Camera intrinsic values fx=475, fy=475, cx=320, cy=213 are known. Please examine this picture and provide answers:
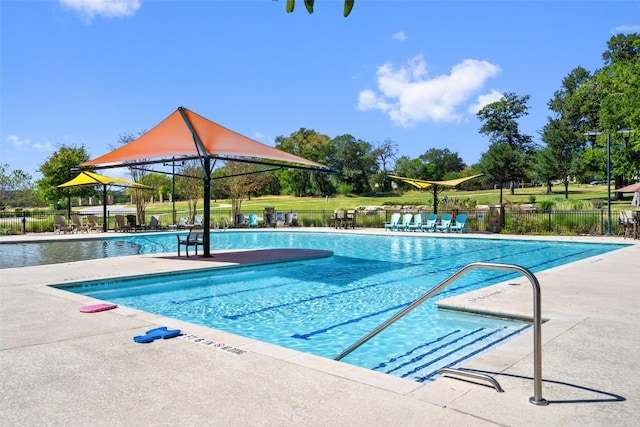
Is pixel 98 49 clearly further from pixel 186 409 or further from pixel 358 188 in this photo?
pixel 358 188

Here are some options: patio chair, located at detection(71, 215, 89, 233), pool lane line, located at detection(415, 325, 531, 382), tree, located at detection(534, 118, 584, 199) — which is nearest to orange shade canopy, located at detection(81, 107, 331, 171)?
pool lane line, located at detection(415, 325, 531, 382)

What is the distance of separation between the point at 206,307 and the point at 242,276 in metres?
2.78

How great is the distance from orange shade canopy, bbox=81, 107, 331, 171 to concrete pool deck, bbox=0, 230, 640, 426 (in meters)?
6.31

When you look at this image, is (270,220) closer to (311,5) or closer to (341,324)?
(341,324)

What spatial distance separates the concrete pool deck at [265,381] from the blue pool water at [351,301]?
0.97m

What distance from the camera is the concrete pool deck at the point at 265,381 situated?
9.20 feet

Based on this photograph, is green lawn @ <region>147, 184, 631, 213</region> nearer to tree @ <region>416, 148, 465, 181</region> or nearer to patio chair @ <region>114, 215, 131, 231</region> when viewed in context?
tree @ <region>416, 148, 465, 181</region>

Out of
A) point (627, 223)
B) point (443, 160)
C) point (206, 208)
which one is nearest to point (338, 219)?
point (206, 208)

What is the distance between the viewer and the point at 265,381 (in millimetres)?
3398

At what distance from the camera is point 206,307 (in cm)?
759

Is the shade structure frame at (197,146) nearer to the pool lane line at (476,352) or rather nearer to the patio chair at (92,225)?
the pool lane line at (476,352)

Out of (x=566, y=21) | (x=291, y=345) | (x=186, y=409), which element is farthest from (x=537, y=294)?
(x=566, y=21)

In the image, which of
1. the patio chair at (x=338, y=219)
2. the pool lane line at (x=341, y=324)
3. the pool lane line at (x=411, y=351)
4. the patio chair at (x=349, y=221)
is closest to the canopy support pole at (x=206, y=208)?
the pool lane line at (x=341, y=324)

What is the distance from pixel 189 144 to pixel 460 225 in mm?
12312
